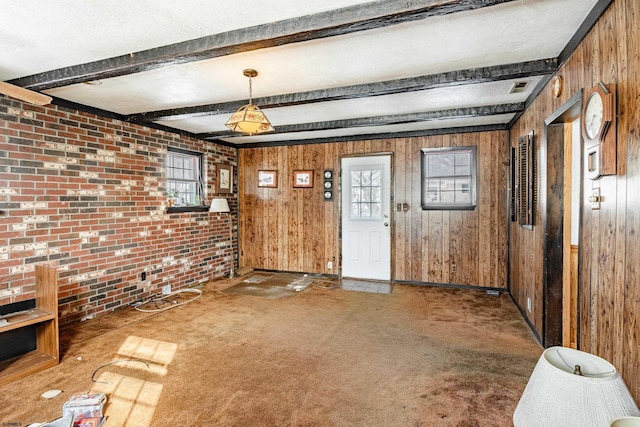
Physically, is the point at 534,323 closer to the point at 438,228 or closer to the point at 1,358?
the point at 438,228

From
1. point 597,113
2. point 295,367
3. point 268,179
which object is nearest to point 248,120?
point 295,367

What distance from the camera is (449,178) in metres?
5.21

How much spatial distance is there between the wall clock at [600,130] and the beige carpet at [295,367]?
1558mm

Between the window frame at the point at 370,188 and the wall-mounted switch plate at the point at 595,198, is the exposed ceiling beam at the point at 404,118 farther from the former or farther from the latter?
the wall-mounted switch plate at the point at 595,198

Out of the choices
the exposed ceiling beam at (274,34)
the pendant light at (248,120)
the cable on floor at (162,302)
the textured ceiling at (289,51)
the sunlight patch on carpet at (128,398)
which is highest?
the textured ceiling at (289,51)

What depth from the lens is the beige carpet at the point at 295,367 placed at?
84.4 inches

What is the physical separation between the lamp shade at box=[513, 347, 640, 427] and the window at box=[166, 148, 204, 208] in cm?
489

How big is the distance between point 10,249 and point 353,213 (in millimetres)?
4318

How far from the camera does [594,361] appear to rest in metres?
0.96

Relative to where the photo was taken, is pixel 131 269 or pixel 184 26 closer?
pixel 184 26

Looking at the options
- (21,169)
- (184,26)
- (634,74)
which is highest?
(184,26)

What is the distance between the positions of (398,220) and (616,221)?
3.75 m

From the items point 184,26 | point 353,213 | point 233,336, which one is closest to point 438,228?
point 353,213

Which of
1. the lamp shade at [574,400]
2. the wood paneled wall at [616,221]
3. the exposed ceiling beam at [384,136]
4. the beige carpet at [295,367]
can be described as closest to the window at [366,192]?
the exposed ceiling beam at [384,136]
